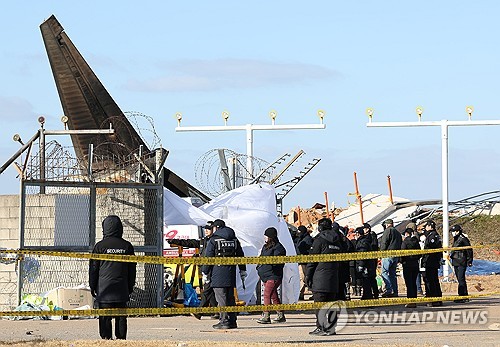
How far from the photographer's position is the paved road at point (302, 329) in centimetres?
1508

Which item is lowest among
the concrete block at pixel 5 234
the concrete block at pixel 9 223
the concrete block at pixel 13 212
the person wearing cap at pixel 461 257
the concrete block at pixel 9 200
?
the person wearing cap at pixel 461 257

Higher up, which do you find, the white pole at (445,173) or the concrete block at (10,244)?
the white pole at (445,173)

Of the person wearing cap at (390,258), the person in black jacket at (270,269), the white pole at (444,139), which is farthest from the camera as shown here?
the white pole at (444,139)

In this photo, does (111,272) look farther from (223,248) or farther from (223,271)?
(223,248)

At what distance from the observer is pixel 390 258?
79.7ft

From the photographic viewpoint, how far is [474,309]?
2141 centimetres

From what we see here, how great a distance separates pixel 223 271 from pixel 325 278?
5.97ft

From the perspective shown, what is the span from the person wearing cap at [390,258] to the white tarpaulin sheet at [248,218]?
2.10 m

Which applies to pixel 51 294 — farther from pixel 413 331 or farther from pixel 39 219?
pixel 413 331

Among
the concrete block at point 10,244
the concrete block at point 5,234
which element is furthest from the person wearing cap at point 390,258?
the concrete block at point 5,234

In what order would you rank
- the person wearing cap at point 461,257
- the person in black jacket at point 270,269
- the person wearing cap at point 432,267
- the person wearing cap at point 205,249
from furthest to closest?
the person wearing cap at point 461,257 → the person wearing cap at point 432,267 → the person in black jacket at point 270,269 → the person wearing cap at point 205,249

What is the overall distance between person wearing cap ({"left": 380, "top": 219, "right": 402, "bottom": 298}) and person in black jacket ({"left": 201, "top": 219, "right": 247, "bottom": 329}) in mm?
6908
